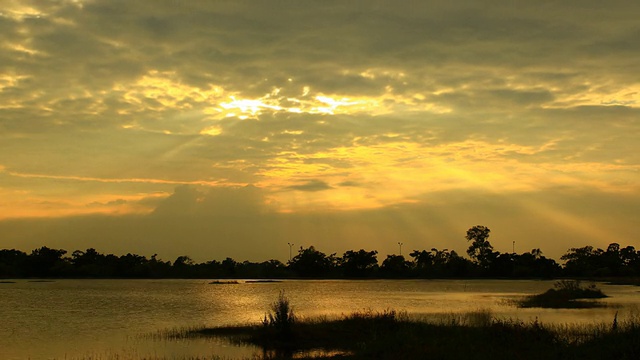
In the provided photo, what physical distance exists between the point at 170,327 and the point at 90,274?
16554cm

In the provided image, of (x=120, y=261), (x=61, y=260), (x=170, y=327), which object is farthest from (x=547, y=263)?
(x=170, y=327)

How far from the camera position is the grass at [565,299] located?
204ft

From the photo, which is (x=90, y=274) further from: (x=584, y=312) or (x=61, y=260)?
(x=584, y=312)

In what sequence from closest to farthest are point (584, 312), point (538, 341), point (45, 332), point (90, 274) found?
point (538, 341) < point (45, 332) < point (584, 312) < point (90, 274)

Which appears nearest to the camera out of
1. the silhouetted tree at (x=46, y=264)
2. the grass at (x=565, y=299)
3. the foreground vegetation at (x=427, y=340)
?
the foreground vegetation at (x=427, y=340)

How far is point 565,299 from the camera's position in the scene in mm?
68125

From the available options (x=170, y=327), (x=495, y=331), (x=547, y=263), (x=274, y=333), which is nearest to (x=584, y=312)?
(x=495, y=331)

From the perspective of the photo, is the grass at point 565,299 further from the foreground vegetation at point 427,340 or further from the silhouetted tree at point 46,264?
the silhouetted tree at point 46,264

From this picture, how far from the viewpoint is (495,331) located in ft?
94.0

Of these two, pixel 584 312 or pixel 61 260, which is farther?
pixel 61 260

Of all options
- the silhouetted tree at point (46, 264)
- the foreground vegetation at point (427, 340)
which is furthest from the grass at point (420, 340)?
the silhouetted tree at point (46, 264)

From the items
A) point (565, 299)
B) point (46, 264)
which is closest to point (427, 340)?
point (565, 299)

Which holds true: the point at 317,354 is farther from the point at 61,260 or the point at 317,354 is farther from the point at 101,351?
the point at 61,260

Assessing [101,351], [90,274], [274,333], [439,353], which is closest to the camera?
[439,353]
